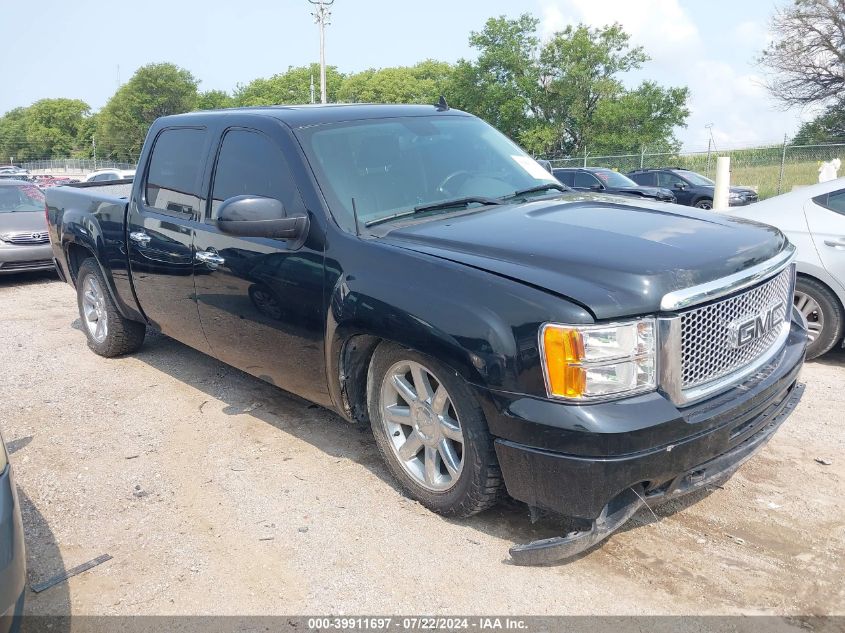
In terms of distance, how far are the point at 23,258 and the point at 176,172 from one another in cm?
657

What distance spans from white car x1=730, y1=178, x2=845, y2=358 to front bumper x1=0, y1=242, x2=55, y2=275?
8.95 meters

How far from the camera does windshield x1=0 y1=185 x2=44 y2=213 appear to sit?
36.6ft

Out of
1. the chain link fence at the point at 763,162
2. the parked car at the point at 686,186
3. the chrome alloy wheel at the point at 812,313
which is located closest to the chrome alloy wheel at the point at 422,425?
the chrome alloy wheel at the point at 812,313

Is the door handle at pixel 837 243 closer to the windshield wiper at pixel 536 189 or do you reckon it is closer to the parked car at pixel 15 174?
the windshield wiper at pixel 536 189

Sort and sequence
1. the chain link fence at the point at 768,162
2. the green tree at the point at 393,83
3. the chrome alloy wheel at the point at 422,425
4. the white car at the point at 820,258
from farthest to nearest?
the green tree at the point at 393,83 → the chain link fence at the point at 768,162 → the white car at the point at 820,258 → the chrome alloy wheel at the point at 422,425

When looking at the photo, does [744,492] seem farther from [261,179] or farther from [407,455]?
[261,179]

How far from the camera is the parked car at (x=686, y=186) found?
19.7m

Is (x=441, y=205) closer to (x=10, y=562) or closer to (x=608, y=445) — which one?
(x=608, y=445)

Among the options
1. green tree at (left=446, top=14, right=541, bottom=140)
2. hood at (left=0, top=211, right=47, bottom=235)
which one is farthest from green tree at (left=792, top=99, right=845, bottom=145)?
hood at (left=0, top=211, right=47, bottom=235)

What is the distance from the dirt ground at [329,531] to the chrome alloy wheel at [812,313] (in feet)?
2.52

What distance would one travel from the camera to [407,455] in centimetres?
355

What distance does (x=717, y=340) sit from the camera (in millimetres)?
2980

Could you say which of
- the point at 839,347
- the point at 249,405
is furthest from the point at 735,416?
the point at 839,347

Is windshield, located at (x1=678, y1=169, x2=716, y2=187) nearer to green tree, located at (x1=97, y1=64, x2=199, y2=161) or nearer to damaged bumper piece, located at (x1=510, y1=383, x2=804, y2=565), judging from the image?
damaged bumper piece, located at (x1=510, y1=383, x2=804, y2=565)
